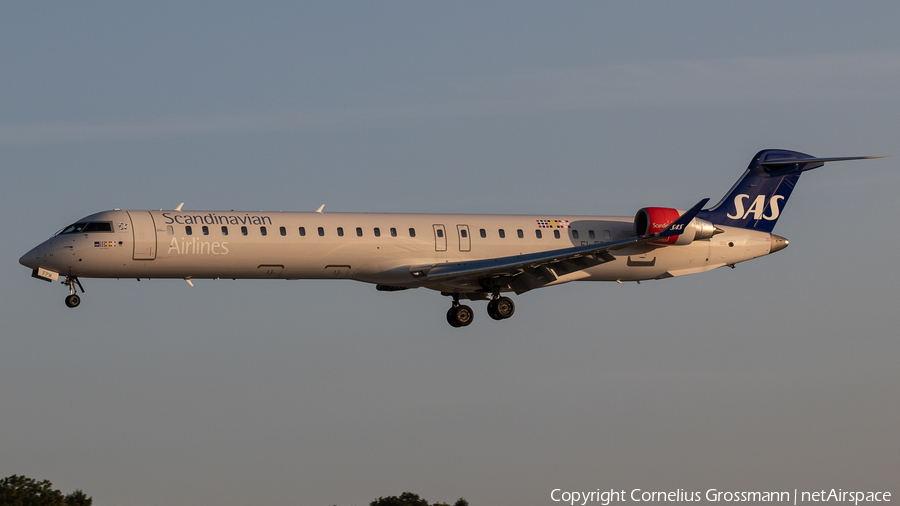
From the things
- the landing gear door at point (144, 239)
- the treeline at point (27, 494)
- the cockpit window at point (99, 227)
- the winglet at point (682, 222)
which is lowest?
the treeline at point (27, 494)

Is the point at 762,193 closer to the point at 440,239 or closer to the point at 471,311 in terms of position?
the point at 471,311

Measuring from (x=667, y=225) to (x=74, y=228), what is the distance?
710 inches

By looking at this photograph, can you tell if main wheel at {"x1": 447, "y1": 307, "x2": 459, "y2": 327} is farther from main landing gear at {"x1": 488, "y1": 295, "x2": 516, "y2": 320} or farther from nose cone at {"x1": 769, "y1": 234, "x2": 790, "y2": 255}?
nose cone at {"x1": 769, "y1": 234, "x2": 790, "y2": 255}

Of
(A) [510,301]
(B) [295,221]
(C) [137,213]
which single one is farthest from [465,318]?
(C) [137,213]

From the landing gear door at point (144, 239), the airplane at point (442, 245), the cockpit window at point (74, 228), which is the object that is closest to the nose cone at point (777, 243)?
the airplane at point (442, 245)

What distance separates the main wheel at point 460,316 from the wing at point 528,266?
1.68m

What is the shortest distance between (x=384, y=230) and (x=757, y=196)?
13.7 m

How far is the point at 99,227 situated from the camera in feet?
119

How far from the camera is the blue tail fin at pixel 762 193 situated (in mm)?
43656

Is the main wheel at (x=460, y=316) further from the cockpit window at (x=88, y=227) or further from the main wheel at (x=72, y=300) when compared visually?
the main wheel at (x=72, y=300)

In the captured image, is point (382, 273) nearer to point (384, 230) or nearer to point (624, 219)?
point (384, 230)

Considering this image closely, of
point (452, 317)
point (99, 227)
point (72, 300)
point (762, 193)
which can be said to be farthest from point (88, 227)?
point (762, 193)

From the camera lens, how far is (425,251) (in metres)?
38.8

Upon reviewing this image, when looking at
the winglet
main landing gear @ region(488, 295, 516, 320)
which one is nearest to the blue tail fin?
the winglet
